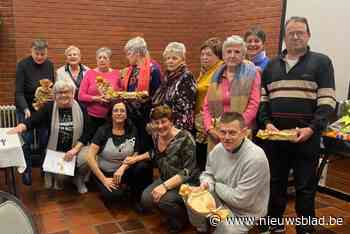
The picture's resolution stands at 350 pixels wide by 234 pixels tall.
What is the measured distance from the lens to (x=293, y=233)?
2.43 m

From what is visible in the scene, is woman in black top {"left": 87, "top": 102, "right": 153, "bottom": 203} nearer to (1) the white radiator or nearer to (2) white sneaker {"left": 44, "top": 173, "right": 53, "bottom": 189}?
(2) white sneaker {"left": 44, "top": 173, "right": 53, "bottom": 189}

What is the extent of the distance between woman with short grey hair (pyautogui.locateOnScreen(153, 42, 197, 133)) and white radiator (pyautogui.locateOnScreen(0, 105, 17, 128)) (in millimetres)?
2353

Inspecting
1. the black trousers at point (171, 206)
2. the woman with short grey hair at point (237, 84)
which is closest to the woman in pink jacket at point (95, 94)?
the black trousers at point (171, 206)

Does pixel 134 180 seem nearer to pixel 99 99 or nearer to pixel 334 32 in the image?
pixel 99 99

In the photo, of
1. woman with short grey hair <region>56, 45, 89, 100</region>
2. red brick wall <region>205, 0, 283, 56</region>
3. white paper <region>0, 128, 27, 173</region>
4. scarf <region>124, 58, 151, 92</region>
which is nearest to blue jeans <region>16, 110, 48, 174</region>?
woman with short grey hair <region>56, 45, 89, 100</region>

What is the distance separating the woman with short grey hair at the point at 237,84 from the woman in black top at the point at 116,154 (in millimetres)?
763

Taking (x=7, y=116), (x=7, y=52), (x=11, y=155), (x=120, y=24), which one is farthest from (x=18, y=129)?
(x=120, y=24)

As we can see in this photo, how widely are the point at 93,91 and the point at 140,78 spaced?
54 centimetres

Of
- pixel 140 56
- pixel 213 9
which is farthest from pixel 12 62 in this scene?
pixel 213 9

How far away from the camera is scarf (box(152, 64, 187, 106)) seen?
261cm

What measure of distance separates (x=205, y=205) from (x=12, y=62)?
3422 millimetres

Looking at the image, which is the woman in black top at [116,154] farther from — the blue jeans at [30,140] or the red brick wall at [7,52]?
the red brick wall at [7,52]

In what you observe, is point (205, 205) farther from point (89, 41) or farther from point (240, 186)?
point (89, 41)

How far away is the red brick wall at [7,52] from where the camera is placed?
4.08 meters
